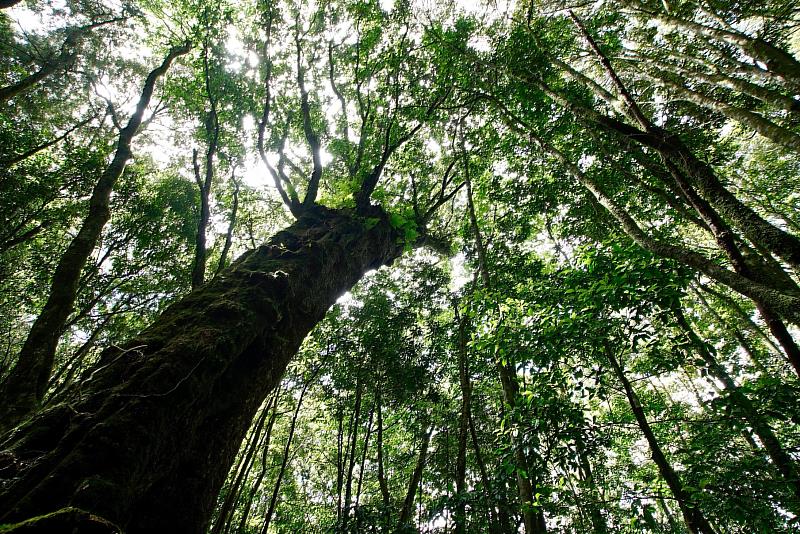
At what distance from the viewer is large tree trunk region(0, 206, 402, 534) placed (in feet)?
6.28

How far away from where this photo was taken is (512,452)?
3529 mm

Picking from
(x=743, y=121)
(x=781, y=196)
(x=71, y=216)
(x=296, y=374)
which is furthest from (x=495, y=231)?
(x=71, y=216)

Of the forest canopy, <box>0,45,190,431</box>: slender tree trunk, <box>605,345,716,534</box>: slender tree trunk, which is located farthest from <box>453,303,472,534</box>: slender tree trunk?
<box>0,45,190,431</box>: slender tree trunk

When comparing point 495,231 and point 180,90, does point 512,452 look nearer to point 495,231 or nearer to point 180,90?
point 495,231

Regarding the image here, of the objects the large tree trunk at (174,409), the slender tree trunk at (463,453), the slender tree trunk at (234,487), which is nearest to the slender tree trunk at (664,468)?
the slender tree trunk at (463,453)

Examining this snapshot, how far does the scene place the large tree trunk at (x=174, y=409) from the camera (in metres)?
1.91

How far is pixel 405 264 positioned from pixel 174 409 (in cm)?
877

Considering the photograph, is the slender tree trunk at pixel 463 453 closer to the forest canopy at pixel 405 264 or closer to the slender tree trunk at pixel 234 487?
the forest canopy at pixel 405 264

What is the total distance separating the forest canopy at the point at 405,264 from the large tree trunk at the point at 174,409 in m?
0.02

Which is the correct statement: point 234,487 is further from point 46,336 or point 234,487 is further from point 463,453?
point 46,336

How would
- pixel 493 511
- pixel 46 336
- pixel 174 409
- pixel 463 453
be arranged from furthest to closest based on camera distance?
1. pixel 463 453
2. pixel 493 511
3. pixel 46 336
4. pixel 174 409

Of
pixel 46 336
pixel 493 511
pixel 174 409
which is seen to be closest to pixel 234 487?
pixel 493 511

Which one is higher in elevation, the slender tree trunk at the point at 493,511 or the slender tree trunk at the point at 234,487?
the slender tree trunk at the point at 234,487

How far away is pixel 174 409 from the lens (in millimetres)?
2600
